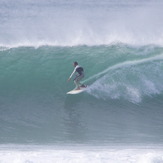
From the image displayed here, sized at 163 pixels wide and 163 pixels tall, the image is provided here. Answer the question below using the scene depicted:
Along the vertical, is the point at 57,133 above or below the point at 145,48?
below

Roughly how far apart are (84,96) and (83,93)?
0.15 m

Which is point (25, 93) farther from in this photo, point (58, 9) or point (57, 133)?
point (58, 9)

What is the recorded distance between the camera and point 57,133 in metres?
14.6

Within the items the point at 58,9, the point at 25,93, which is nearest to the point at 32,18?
the point at 58,9

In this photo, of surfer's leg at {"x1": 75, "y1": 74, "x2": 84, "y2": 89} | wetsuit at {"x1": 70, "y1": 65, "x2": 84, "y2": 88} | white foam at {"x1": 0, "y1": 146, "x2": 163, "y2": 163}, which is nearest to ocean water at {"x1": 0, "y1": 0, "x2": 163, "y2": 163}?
white foam at {"x1": 0, "y1": 146, "x2": 163, "y2": 163}

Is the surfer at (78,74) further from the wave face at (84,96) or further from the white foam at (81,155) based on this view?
the white foam at (81,155)

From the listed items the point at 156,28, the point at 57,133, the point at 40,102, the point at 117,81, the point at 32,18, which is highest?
the point at 32,18

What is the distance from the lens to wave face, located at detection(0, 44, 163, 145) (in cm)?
1466

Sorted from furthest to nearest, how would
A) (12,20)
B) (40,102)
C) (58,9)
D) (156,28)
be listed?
(58,9) < (12,20) < (156,28) < (40,102)

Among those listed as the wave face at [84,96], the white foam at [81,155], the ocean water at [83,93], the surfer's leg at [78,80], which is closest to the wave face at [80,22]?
the ocean water at [83,93]

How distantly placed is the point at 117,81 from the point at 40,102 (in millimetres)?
3322

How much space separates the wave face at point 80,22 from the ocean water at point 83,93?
62 mm

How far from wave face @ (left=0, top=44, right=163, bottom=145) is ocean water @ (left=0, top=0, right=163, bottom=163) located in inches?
1.2

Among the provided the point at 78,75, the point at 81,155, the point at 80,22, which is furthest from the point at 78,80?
the point at 80,22
